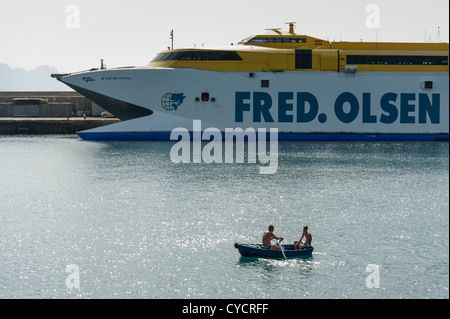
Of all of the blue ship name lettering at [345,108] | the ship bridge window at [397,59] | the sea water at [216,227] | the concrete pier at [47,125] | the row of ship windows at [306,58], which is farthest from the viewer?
the concrete pier at [47,125]

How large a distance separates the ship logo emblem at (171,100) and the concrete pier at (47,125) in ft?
48.3

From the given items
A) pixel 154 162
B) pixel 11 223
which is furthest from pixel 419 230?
pixel 154 162

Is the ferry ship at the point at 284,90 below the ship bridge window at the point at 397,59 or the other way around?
below

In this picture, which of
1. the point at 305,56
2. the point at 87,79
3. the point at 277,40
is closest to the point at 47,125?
the point at 87,79

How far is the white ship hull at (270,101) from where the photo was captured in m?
60.2

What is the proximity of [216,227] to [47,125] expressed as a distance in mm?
51224

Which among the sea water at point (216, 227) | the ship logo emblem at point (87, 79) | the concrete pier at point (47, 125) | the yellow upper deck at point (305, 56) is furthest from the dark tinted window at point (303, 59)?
the concrete pier at point (47, 125)

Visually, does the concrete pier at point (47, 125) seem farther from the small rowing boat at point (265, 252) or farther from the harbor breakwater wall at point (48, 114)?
the small rowing boat at point (265, 252)

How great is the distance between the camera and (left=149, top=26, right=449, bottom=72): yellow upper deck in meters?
60.2

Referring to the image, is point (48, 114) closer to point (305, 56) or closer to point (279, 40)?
point (279, 40)

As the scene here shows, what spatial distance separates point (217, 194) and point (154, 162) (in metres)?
13.2

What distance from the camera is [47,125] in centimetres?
7388

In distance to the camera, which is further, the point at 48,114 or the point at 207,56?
the point at 48,114

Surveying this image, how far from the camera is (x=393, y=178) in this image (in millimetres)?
39969
